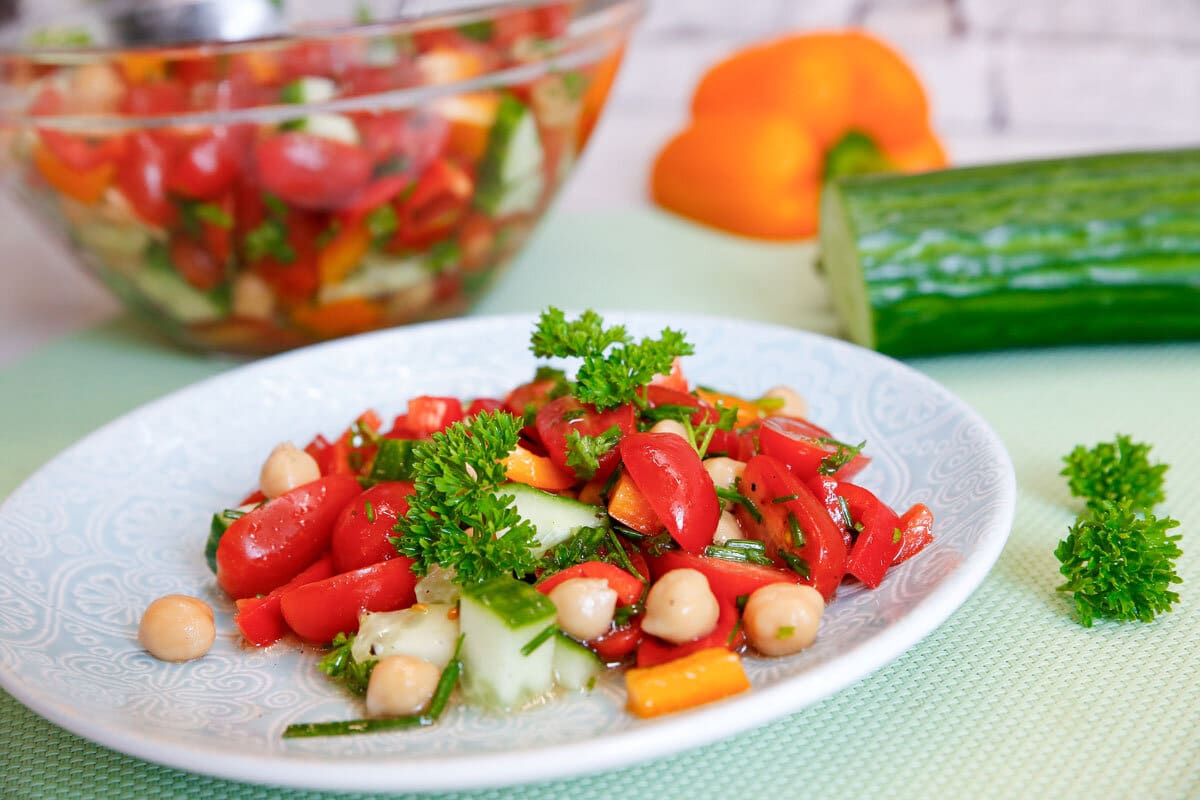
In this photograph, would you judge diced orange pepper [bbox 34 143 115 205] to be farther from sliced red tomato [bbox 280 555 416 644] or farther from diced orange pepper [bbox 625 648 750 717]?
diced orange pepper [bbox 625 648 750 717]

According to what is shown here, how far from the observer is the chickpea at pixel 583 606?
1.43 metres

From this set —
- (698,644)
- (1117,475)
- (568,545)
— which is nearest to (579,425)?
(568,545)

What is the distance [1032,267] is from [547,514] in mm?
1455

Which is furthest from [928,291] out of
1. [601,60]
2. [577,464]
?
[577,464]

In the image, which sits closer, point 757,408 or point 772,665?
point 772,665

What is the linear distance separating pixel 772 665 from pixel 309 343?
1604mm

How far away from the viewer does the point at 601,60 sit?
2.75 meters

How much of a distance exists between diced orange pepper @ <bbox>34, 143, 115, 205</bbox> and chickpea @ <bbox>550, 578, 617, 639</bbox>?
1.52m

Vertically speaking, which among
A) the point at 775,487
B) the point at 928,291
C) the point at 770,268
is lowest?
the point at 770,268

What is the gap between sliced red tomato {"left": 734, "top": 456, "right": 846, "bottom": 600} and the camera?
1.56 m

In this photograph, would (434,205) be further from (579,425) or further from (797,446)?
(797,446)

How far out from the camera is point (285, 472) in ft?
6.09

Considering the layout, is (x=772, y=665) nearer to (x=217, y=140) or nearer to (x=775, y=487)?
(x=775, y=487)

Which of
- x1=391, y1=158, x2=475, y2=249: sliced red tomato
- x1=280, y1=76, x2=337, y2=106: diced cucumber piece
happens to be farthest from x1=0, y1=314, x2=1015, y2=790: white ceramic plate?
x1=280, y1=76, x2=337, y2=106: diced cucumber piece
